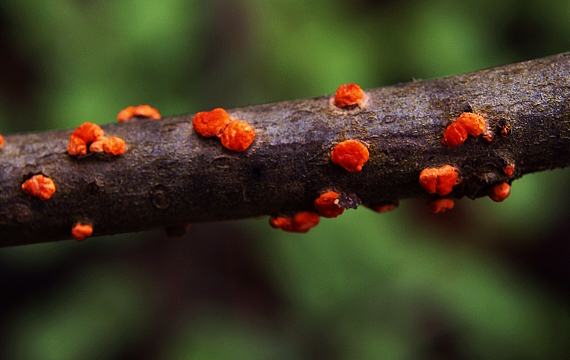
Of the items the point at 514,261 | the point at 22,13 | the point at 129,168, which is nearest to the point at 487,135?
the point at 129,168

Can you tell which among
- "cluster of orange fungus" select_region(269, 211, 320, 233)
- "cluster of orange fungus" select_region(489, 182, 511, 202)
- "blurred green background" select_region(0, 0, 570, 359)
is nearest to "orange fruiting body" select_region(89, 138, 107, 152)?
"cluster of orange fungus" select_region(269, 211, 320, 233)

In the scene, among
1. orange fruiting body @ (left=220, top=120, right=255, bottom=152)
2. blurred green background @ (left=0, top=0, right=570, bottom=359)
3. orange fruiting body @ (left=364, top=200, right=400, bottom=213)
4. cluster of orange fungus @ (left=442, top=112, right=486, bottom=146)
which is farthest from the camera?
blurred green background @ (left=0, top=0, right=570, bottom=359)

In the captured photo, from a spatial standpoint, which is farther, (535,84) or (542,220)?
(542,220)

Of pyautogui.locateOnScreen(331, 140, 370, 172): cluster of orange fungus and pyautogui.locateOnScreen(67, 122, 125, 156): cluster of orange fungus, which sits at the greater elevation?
pyautogui.locateOnScreen(67, 122, 125, 156): cluster of orange fungus

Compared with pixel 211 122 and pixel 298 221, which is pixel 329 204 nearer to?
pixel 298 221

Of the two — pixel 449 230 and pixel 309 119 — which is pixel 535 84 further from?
pixel 449 230

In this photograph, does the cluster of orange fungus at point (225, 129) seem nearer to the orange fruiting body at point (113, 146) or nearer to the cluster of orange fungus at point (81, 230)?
the orange fruiting body at point (113, 146)

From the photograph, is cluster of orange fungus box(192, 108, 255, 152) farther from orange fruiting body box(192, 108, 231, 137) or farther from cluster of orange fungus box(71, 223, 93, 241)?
cluster of orange fungus box(71, 223, 93, 241)
